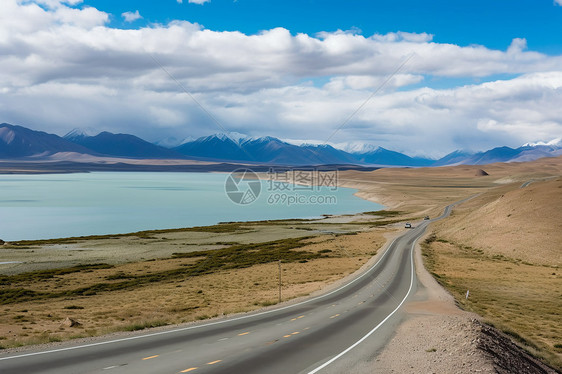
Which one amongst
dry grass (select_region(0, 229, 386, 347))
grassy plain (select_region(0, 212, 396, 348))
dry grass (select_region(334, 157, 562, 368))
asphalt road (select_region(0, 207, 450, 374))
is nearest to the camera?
asphalt road (select_region(0, 207, 450, 374))

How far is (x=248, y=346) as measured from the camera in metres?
22.3

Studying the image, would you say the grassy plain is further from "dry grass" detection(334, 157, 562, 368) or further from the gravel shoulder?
the gravel shoulder

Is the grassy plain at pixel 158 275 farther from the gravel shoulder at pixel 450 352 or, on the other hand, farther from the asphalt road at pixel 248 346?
the gravel shoulder at pixel 450 352

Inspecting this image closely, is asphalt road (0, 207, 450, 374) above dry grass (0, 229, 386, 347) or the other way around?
above

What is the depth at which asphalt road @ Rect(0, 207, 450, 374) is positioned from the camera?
18.5 meters

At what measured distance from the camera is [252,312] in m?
33.7

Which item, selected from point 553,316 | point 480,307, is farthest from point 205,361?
point 553,316

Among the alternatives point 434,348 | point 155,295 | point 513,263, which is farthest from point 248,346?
point 513,263

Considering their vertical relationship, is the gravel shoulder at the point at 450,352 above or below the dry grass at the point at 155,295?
above

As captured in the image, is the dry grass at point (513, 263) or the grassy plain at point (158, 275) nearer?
the dry grass at point (513, 263)

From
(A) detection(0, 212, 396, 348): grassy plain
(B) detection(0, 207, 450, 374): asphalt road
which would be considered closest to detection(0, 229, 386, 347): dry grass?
(A) detection(0, 212, 396, 348): grassy plain

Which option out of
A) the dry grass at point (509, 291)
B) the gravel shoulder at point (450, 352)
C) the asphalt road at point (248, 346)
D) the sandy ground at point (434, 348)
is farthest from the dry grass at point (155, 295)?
the gravel shoulder at point (450, 352)

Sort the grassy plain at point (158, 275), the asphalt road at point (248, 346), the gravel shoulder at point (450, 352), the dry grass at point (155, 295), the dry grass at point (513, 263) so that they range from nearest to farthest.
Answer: the asphalt road at point (248, 346)
the gravel shoulder at point (450, 352)
the dry grass at point (155, 295)
the dry grass at point (513, 263)
the grassy plain at point (158, 275)

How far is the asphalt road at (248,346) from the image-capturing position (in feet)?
60.6
